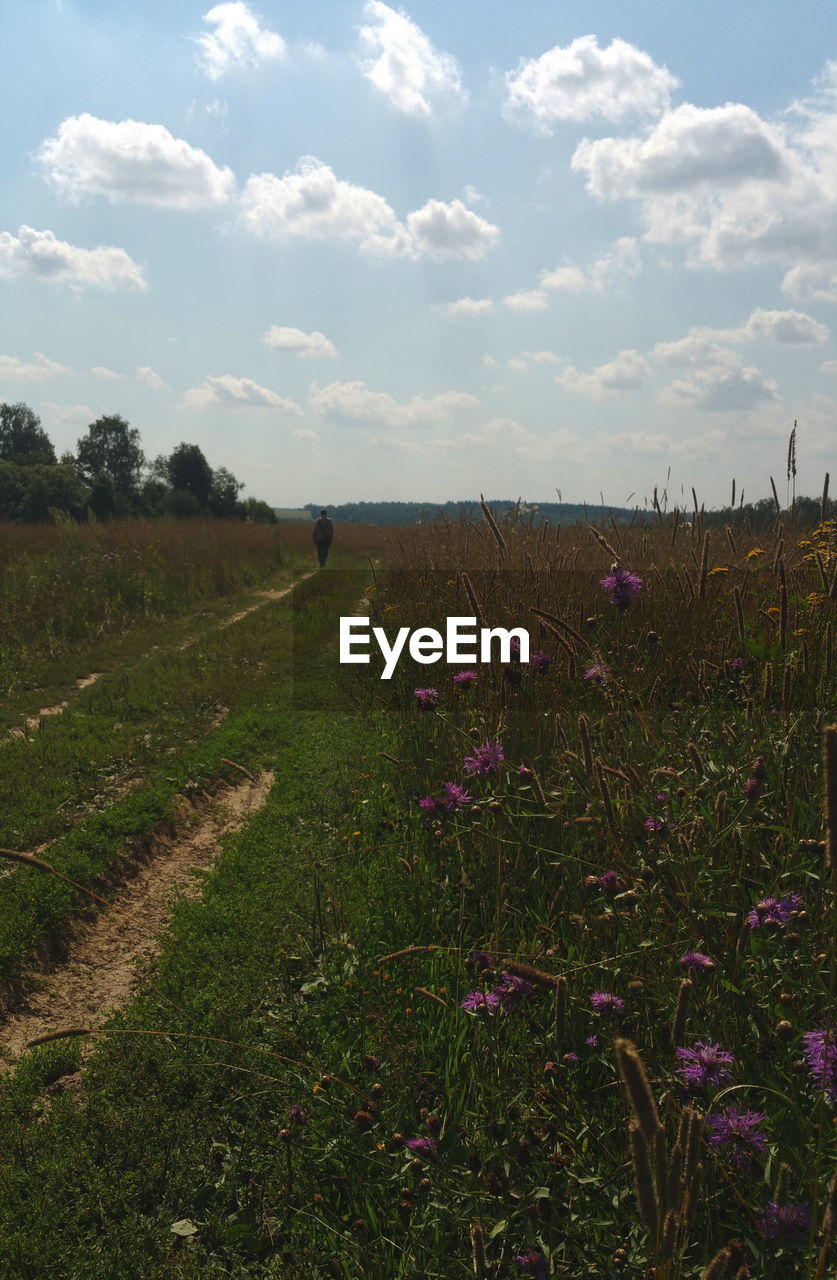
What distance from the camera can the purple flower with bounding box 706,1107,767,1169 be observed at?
1627mm

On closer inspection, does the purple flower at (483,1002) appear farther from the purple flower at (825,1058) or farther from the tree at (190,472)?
the tree at (190,472)

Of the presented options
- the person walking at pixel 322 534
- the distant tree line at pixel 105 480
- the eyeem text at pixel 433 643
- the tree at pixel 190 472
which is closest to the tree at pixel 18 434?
the distant tree line at pixel 105 480

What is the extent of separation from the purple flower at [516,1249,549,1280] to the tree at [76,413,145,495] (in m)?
82.8

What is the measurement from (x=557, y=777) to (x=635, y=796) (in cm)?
87

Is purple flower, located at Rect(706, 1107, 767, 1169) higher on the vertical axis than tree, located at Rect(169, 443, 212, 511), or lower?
lower

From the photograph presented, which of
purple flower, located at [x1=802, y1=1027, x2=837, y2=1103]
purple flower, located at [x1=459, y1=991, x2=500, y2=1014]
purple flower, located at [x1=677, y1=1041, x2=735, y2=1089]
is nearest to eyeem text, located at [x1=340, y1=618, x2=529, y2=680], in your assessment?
purple flower, located at [x1=459, y1=991, x2=500, y2=1014]

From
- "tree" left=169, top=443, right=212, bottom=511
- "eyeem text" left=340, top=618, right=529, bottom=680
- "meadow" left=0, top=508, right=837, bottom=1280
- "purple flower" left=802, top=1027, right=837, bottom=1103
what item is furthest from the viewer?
"tree" left=169, top=443, right=212, bottom=511

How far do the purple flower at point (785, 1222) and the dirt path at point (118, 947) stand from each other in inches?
118

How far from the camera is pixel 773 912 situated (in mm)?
1912

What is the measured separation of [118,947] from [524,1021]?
8.33ft

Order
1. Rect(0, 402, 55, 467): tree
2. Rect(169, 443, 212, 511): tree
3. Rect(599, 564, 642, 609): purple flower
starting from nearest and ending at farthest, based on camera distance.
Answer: Rect(599, 564, 642, 609): purple flower
Rect(169, 443, 212, 511): tree
Rect(0, 402, 55, 467): tree

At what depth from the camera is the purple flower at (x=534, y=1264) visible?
5.81 feet

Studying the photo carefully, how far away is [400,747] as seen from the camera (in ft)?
18.3

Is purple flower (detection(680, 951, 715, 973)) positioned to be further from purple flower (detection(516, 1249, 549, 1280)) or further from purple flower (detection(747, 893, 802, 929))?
purple flower (detection(516, 1249, 549, 1280))
